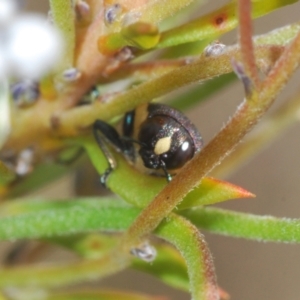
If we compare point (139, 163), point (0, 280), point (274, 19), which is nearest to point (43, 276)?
point (0, 280)

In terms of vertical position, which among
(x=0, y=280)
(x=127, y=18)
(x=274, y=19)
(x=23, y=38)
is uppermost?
(x=274, y=19)

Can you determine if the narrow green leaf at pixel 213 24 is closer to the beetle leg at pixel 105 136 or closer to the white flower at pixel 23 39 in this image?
the beetle leg at pixel 105 136

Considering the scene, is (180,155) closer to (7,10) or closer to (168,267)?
(168,267)

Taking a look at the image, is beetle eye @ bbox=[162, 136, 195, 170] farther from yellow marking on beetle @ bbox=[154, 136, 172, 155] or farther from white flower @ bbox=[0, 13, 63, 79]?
white flower @ bbox=[0, 13, 63, 79]

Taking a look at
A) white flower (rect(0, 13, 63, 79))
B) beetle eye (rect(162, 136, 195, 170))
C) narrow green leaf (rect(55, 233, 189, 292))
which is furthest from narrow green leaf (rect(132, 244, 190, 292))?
white flower (rect(0, 13, 63, 79))

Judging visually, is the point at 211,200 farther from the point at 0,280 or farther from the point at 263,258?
the point at 263,258

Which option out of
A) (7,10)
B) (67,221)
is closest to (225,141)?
(67,221)

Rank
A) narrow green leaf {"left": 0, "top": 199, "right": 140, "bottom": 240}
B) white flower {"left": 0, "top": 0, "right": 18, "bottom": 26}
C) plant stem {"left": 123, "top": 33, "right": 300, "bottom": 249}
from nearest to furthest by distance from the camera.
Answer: plant stem {"left": 123, "top": 33, "right": 300, "bottom": 249}
narrow green leaf {"left": 0, "top": 199, "right": 140, "bottom": 240}
white flower {"left": 0, "top": 0, "right": 18, "bottom": 26}
